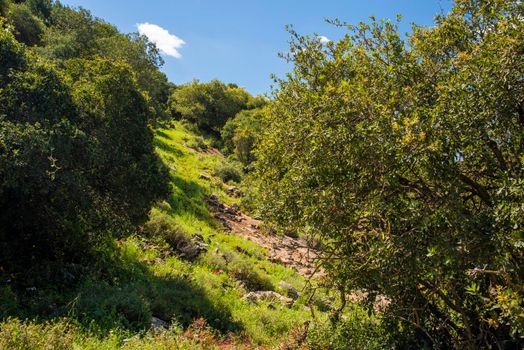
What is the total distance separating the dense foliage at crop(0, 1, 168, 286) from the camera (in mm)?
9352

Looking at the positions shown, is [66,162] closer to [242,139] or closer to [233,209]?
[233,209]

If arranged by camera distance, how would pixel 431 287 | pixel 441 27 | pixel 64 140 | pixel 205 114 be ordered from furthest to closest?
1. pixel 205 114
2. pixel 64 140
3. pixel 441 27
4. pixel 431 287

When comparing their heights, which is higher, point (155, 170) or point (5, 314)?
point (155, 170)

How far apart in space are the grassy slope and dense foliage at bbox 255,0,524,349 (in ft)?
13.2

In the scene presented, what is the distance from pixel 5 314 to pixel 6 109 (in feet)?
16.0

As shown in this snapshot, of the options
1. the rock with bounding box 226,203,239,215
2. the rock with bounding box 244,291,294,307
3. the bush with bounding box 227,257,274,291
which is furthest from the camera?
the rock with bounding box 226,203,239,215

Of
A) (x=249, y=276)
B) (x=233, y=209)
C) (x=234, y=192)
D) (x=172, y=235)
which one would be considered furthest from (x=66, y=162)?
(x=234, y=192)

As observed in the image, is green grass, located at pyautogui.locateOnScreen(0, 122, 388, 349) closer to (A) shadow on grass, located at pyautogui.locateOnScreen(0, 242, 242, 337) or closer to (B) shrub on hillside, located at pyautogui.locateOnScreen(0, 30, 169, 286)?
(A) shadow on grass, located at pyautogui.locateOnScreen(0, 242, 242, 337)

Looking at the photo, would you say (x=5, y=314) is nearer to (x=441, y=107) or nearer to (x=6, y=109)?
(x=6, y=109)

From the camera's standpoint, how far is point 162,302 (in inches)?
420

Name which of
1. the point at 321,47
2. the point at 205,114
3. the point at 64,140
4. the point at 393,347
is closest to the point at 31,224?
the point at 64,140

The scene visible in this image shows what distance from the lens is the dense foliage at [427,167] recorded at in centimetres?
534

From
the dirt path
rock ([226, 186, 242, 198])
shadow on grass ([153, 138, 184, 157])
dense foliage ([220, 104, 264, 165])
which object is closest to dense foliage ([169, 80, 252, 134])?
dense foliage ([220, 104, 264, 165])

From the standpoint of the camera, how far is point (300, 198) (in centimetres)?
705
